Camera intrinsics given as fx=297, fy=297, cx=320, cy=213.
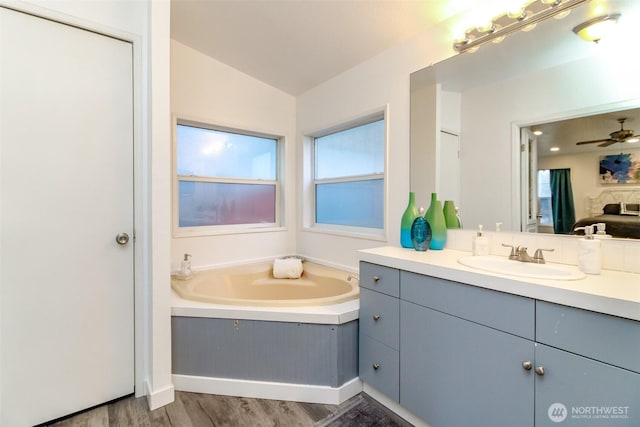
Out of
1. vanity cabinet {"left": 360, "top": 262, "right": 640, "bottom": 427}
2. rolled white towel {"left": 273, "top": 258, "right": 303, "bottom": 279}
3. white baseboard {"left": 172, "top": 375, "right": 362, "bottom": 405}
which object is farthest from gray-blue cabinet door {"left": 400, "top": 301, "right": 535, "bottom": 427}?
rolled white towel {"left": 273, "top": 258, "right": 303, "bottom": 279}

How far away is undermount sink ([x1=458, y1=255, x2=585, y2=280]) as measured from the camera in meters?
1.24

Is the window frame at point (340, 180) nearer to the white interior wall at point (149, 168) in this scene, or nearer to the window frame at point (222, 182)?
the window frame at point (222, 182)

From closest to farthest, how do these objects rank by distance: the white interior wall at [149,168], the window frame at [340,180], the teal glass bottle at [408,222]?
the white interior wall at [149,168], the teal glass bottle at [408,222], the window frame at [340,180]

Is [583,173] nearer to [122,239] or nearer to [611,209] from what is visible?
[611,209]

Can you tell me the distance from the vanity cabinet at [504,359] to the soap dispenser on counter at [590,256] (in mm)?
399

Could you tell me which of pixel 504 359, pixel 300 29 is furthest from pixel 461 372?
pixel 300 29

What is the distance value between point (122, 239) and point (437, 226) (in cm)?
187

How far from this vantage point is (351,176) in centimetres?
274

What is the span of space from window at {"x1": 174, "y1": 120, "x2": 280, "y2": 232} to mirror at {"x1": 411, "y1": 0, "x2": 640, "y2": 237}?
1.60 metres

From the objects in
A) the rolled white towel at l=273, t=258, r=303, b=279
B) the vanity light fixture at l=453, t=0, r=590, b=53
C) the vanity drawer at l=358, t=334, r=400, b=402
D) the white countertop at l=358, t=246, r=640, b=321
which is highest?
the vanity light fixture at l=453, t=0, r=590, b=53

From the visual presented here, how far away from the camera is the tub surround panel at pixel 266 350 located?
1688 mm

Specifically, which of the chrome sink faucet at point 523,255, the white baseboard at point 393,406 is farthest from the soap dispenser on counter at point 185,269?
the chrome sink faucet at point 523,255

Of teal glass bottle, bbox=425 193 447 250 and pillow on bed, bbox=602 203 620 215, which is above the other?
pillow on bed, bbox=602 203 620 215

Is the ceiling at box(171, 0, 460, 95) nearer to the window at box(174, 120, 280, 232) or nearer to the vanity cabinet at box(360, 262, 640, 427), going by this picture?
the window at box(174, 120, 280, 232)
